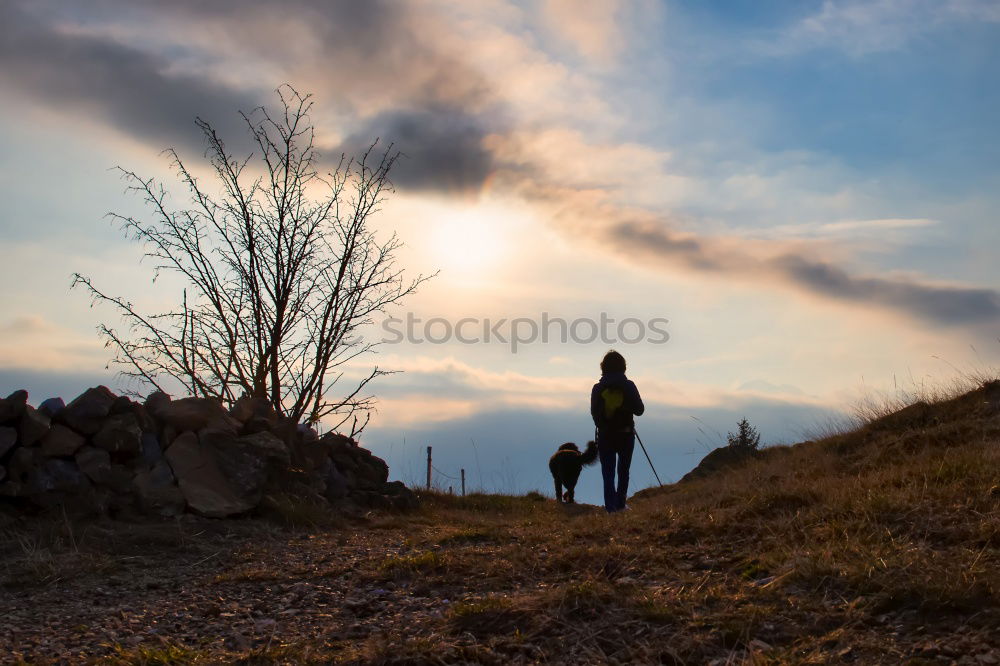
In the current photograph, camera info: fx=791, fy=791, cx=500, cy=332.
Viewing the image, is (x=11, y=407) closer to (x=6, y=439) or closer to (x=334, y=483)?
(x=6, y=439)

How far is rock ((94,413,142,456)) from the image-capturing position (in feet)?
25.2

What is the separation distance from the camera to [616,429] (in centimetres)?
1018

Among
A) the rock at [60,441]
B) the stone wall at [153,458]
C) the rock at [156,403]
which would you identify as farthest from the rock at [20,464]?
the rock at [156,403]

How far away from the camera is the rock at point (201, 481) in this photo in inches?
305

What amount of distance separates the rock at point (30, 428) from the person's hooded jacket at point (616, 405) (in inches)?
247

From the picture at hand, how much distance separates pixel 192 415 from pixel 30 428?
153cm

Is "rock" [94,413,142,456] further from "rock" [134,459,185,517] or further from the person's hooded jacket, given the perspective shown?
the person's hooded jacket

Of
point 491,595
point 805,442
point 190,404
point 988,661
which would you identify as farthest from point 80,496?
point 805,442

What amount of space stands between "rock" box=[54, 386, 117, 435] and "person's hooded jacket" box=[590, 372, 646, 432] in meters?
5.75

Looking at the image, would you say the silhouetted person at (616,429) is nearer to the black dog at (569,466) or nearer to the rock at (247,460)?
the black dog at (569,466)

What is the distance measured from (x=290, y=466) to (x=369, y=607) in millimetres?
4589

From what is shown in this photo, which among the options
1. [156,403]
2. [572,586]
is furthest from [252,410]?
[572,586]

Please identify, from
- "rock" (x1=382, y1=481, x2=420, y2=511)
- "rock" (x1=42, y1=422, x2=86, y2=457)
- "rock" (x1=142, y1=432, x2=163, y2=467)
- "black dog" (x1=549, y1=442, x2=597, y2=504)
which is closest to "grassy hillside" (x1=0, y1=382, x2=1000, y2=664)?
"rock" (x1=42, y1=422, x2=86, y2=457)

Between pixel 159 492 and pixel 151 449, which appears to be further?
pixel 151 449
